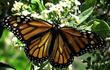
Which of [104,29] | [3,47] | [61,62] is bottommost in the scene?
[3,47]

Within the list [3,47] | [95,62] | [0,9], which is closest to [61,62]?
[95,62]

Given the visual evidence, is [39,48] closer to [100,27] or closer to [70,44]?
[70,44]

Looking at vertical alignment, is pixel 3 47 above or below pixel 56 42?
below

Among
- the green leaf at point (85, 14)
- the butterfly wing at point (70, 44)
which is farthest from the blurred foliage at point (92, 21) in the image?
the butterfly wing at point (70, 44)

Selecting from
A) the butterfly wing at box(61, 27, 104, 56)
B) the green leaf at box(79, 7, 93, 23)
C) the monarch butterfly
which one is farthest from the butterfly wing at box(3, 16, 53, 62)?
the green leaf at box(79, 7, 93, 23)

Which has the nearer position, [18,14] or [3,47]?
[18,14]

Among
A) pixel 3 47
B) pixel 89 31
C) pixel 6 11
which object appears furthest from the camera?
pixel 3 47

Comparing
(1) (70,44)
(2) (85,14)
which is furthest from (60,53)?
(2) (85,14)

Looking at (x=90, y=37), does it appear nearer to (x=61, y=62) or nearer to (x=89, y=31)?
(x=89, y=31)
